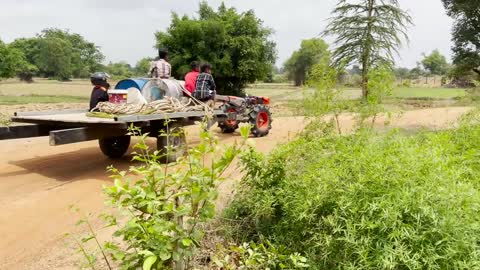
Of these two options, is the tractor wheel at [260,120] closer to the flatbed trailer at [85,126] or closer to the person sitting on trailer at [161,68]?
the person sitting on trailer at [161,68]

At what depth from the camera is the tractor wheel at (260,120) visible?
9.16 metres

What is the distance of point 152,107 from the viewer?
6195 mm

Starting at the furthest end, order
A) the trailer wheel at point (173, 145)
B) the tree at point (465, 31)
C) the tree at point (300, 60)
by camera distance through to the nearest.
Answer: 1. the tree at point (300, 60)
2. the tree at point (465, 31)
3. the trailer wheel at point (173, 145)

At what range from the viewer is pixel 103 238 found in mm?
3646

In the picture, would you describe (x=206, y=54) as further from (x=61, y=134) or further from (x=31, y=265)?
(x=31, y=265)

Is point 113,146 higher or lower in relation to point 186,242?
lower

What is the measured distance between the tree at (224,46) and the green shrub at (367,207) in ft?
64.6

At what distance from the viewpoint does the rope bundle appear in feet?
19.8

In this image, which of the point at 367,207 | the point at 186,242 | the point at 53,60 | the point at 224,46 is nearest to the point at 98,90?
the point at 186,242

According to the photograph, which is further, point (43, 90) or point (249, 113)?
point (43, 90)

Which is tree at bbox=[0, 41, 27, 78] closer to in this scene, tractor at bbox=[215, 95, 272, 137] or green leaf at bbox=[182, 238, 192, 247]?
tractor at bbox=[215, 95, 272, 137]

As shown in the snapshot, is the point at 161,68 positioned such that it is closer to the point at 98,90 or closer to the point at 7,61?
the point at 98,90

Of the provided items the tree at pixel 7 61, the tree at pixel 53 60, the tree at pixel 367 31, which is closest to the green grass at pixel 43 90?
the tree at pixel 7 61

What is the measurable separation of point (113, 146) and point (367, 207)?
5692 millimetres
